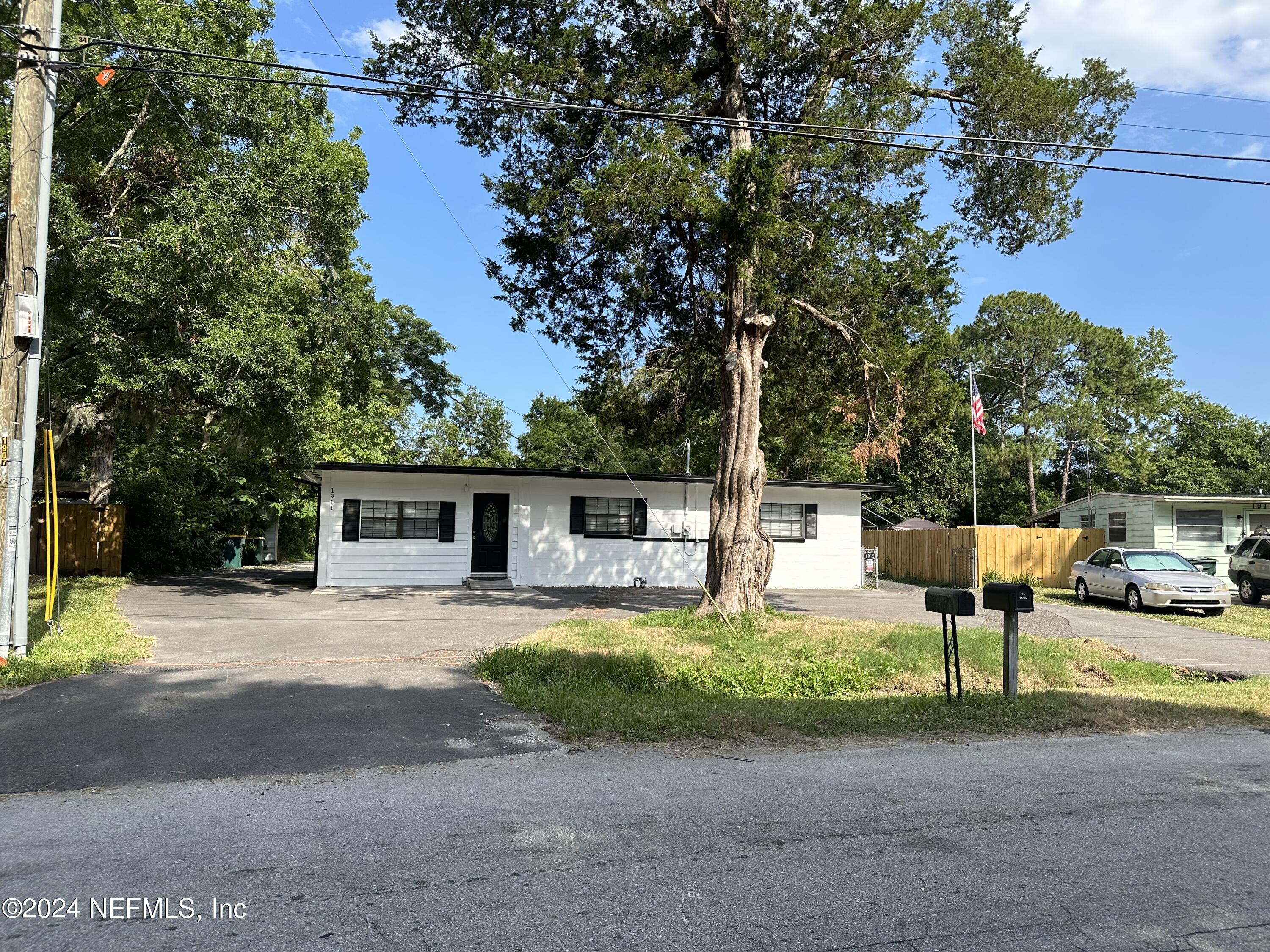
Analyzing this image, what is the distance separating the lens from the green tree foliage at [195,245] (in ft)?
47.1

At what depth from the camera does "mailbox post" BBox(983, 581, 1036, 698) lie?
7270 millimetres

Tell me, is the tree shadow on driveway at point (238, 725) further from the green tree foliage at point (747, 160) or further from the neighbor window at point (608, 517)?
the neighbor window at point (608, 517)

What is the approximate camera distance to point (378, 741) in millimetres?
6086

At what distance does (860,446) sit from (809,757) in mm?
14028

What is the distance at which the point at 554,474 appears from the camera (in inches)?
820

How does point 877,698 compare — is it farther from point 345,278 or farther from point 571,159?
point 345,278

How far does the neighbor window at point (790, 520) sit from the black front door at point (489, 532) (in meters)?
7.24

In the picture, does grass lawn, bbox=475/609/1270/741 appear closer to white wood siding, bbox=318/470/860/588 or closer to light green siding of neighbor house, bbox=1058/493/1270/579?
white wood siding, bbox=318/470/860/588

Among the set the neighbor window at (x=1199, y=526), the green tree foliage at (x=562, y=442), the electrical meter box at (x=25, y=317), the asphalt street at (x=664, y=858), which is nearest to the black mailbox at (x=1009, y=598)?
the asphalt street at (x=664, y=858)

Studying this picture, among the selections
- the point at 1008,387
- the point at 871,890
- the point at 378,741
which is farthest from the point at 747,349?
the point at 1008,387

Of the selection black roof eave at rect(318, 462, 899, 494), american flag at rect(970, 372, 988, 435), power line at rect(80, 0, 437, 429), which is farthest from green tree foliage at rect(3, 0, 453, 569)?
american flag at rect(970, 372, 988, 435)

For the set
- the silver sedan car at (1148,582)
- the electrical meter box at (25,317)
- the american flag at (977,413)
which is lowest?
the silver sedan car at (1148,582)

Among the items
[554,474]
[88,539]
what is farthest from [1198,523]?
[88,539]

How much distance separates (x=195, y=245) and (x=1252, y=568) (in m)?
24.7
